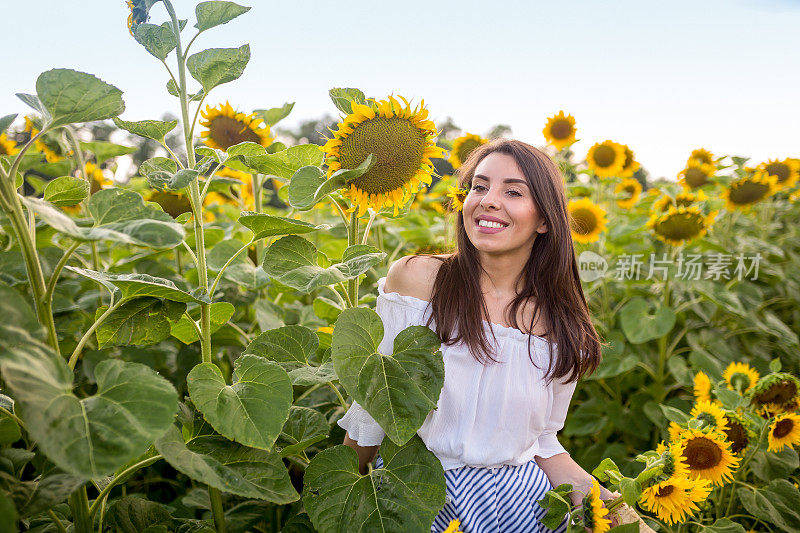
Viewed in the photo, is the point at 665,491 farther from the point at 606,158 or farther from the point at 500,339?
the point at 606,158

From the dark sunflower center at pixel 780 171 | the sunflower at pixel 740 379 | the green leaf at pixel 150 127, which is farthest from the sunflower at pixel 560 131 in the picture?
the green leaf at pixel 150 127

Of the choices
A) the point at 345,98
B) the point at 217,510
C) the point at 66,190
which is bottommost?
the point at 217,510

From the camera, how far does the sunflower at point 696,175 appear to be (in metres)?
3.02

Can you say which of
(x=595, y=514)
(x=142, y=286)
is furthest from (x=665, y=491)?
(x=142, y=286)

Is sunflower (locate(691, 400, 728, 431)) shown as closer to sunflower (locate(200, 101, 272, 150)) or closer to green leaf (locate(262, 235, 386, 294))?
green leaf (locate(262, 235, 386, 294))

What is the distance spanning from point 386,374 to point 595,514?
17.7 inches

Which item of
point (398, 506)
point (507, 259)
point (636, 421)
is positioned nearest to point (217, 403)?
point (398, 506)

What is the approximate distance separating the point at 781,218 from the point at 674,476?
4.68 meters

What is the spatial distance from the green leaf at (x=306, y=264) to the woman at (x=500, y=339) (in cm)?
27

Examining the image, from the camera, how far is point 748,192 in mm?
2756

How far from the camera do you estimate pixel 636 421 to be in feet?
7.07

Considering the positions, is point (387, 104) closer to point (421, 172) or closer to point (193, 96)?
point (421, 172)

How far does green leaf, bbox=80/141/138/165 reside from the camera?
1907 millimetres

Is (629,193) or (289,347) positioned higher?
(289,347)
